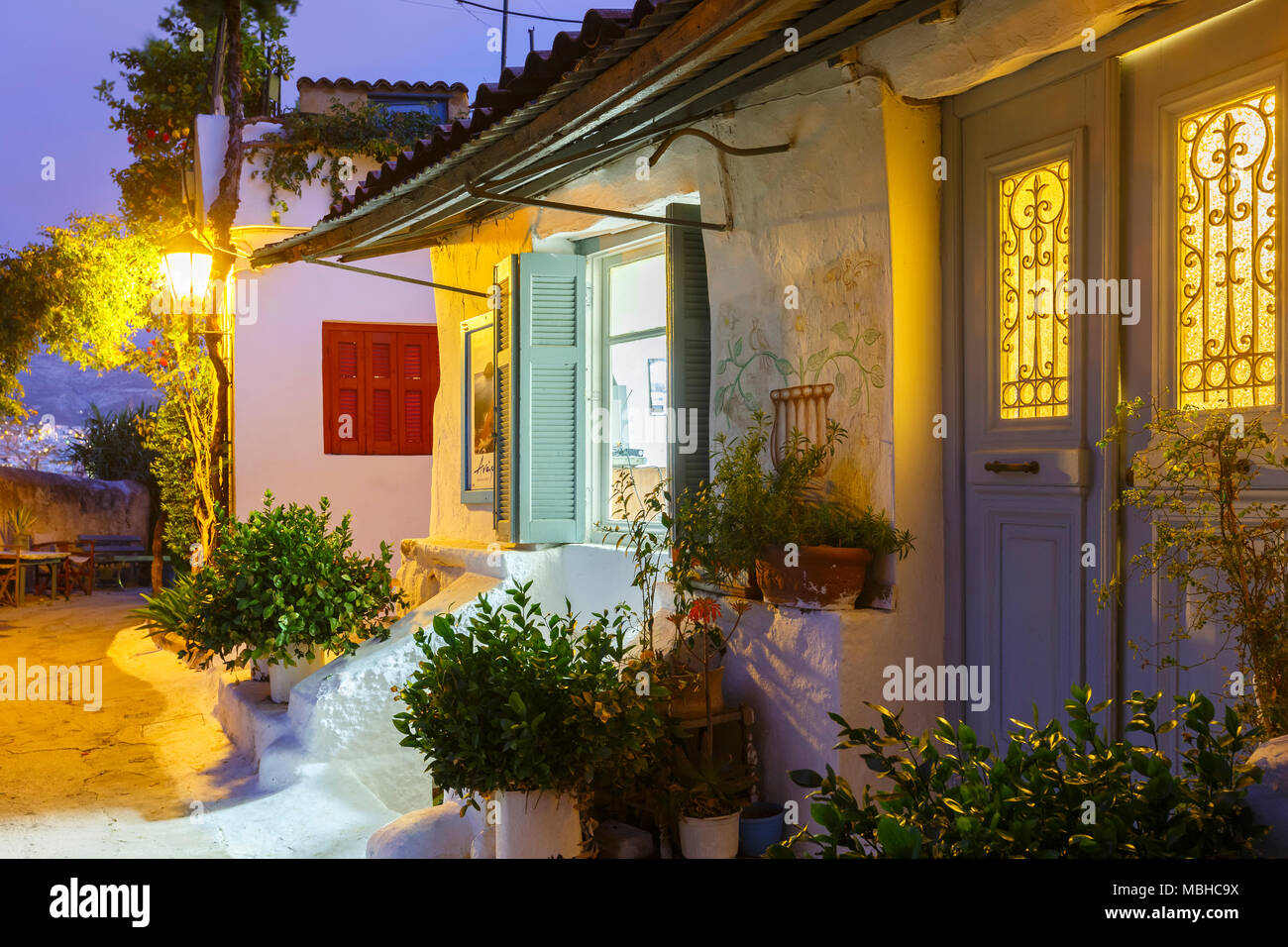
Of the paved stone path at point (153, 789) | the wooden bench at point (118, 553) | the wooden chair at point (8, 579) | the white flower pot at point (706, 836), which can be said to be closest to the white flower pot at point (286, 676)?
the paved stone path at point (153, 789)

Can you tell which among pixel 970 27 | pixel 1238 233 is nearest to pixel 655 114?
pixel 970 27

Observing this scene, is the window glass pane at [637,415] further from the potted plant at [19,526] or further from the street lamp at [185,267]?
the potted plant at [19,526]

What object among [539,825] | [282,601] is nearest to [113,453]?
[282,601]

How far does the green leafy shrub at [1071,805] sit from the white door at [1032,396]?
56.7 inches

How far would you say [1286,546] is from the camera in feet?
8.68

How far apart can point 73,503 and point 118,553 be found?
1368 millimetres

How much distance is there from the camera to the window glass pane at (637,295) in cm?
632

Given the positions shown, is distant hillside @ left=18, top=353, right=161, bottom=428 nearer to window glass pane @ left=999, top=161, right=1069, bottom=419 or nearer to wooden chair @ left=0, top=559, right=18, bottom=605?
wooden chair @ left=0, top=559, right=18, bottom=605

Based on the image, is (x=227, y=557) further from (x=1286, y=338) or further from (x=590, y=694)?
(x=1286, y=338)

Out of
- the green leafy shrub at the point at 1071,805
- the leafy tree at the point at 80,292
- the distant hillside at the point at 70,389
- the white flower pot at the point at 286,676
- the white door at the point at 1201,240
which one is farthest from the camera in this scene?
the distant hillside at the point at 70,389

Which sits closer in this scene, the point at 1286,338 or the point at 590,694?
the point at 1286,338

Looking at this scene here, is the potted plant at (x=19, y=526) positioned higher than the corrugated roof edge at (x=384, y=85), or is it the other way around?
the corrugated roof edge at (x=384, y=85)

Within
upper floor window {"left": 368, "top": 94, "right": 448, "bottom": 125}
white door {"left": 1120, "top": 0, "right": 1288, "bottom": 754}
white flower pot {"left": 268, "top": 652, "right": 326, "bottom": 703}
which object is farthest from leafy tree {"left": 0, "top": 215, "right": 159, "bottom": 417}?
white door {"left": 1120, "top": 0, "right": 1288, "bottom": 754}
